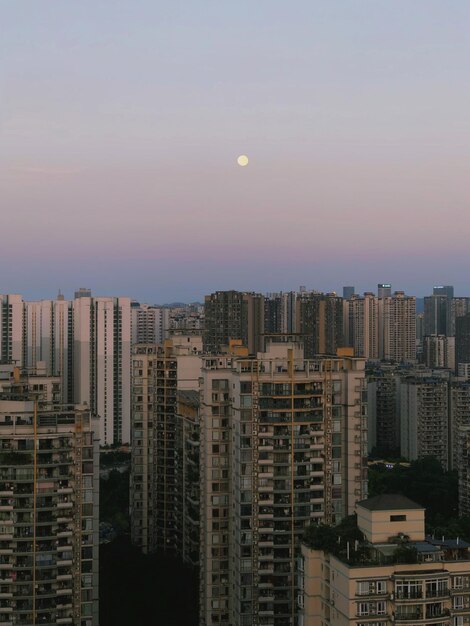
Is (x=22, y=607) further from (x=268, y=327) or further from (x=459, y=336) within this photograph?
(x=459, y=336)

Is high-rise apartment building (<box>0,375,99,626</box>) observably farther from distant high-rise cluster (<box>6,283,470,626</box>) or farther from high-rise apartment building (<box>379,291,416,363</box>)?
high-rise apartment building (<box>379,291,416,363</box>)

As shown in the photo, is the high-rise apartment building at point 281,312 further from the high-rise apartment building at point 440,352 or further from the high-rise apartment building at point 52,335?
the high-rise apartment building at point 52,335

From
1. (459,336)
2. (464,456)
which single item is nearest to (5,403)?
(464,456)

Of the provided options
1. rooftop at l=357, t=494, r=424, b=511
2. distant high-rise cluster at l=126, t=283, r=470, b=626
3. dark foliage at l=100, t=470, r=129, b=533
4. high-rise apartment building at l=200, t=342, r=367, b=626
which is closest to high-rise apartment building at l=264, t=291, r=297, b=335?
dark foliage at l=100, t=470, r=129, b=533

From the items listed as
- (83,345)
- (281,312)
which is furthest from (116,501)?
(281,312)

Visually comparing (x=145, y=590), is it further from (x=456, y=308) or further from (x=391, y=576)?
(x=456, y=308)

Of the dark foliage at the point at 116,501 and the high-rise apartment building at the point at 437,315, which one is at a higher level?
the high-rise apartment building at the point at 437,315

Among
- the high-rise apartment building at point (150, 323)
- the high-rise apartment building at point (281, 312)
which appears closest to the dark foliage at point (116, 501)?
the high-rise apartment building at point (281, 312)
